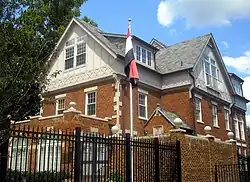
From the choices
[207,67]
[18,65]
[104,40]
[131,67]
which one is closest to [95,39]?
[104,40]

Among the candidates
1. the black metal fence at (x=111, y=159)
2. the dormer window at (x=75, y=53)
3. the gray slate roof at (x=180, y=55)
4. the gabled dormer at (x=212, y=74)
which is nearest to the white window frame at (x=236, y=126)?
the gabled dormer at (x=212, y=74)

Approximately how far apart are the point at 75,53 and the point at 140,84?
18.9 ft

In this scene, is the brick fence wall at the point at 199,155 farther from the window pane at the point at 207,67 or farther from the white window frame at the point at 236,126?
the white window frame at the point at 236,126

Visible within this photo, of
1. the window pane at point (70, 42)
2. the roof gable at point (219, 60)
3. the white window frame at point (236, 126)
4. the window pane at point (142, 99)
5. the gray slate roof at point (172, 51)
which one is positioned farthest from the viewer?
the white window frame at point (236, 126)

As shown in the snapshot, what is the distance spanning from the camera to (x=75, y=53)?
25.6m

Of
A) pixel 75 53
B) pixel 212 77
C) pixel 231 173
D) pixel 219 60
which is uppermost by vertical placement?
pixel 219 60

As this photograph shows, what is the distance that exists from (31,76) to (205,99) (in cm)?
2328

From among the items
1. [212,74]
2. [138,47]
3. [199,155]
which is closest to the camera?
[199,155]

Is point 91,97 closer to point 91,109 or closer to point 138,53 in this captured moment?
point 91,109

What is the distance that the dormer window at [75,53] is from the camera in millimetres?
24984

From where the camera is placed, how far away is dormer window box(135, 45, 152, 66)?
25.1 m

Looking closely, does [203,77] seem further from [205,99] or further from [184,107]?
[184,107]

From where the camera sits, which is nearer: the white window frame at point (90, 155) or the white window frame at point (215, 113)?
the white window frame at point (90, 155)

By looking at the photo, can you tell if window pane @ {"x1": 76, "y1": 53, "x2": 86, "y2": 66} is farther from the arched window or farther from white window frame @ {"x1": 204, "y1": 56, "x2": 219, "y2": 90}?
the arched window
